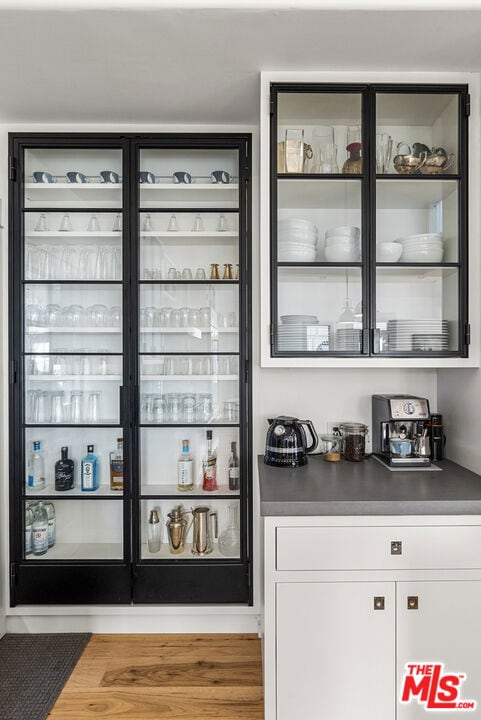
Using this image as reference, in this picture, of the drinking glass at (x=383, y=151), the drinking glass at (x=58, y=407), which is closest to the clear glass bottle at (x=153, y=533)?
the drinking glass at (x=58, y=407)

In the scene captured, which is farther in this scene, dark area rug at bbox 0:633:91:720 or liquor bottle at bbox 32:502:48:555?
liquor bottle at bbox 32:502:48:555

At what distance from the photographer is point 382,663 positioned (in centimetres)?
145

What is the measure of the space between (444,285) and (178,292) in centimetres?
130

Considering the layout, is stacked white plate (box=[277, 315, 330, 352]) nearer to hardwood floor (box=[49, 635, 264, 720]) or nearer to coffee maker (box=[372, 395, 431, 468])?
coffee maker (box=[372, 395, 431, 468])

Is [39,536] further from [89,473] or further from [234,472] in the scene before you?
[234,472]

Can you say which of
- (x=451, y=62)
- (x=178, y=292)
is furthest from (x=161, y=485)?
(x=451, y=62)

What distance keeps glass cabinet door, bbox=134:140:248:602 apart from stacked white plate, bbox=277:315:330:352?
0.36 metres

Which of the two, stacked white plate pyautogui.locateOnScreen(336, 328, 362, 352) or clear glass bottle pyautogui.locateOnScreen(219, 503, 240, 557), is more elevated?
stacked white plate pyautogui.locateOnScreen(336, 328, 362, 352)

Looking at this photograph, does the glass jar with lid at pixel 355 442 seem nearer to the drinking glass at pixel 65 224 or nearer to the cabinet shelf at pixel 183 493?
the cabinet shelf at pixel 183 493

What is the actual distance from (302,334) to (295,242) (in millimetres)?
400

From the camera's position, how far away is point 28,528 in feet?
7.21

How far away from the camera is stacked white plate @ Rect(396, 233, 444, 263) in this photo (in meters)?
1.82

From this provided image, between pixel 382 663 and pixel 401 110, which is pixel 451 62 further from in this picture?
pixel 382 663

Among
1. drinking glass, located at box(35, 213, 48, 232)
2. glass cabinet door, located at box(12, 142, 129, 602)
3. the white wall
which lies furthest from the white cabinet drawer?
drinking glass, located at box(35, 213, 48, 232)
